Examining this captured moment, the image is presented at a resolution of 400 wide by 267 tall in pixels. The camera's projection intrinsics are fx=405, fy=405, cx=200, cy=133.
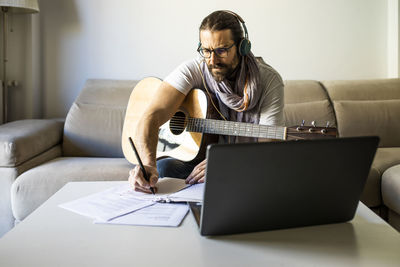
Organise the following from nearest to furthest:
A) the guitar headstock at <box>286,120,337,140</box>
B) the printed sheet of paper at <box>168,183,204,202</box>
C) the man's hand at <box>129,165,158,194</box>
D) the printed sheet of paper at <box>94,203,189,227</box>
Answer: the printed sheet of paper at <box>94,203,189,227</box> < the printed sheet of paper at <box>168,183,204,202</box> < the man's hand at <box>129,165,158,194</box> < the guitar headstock at <box>286,120,337,140</box>

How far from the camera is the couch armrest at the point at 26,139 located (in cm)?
202

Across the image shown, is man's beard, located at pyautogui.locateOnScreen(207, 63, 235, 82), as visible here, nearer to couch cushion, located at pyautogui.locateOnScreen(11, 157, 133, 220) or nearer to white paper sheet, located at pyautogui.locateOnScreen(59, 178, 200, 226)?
white paper sheet, located at pyautogui.locateOnScreen(59, 178, 200, 226)

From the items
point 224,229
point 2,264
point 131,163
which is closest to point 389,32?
point 131,163

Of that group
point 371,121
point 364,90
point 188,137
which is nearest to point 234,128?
point 188,137

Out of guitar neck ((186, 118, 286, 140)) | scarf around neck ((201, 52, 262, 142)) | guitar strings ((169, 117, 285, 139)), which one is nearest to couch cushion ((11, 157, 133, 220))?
guitar strings ((169, 117, 285, 139))

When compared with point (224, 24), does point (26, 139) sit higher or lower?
lower

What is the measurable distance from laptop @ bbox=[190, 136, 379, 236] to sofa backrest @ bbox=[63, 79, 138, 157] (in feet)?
5.83

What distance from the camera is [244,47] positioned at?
1564 millimetres

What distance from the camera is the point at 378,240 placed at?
2.84ft

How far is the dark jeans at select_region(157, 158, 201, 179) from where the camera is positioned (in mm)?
1755

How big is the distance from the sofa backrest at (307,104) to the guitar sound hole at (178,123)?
0.92 m

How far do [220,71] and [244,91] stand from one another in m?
0.13

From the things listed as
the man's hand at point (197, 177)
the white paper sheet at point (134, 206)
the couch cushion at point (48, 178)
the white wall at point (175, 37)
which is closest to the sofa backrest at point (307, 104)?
the white wall at point (175, 37)

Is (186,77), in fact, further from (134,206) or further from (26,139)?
(26,139)
